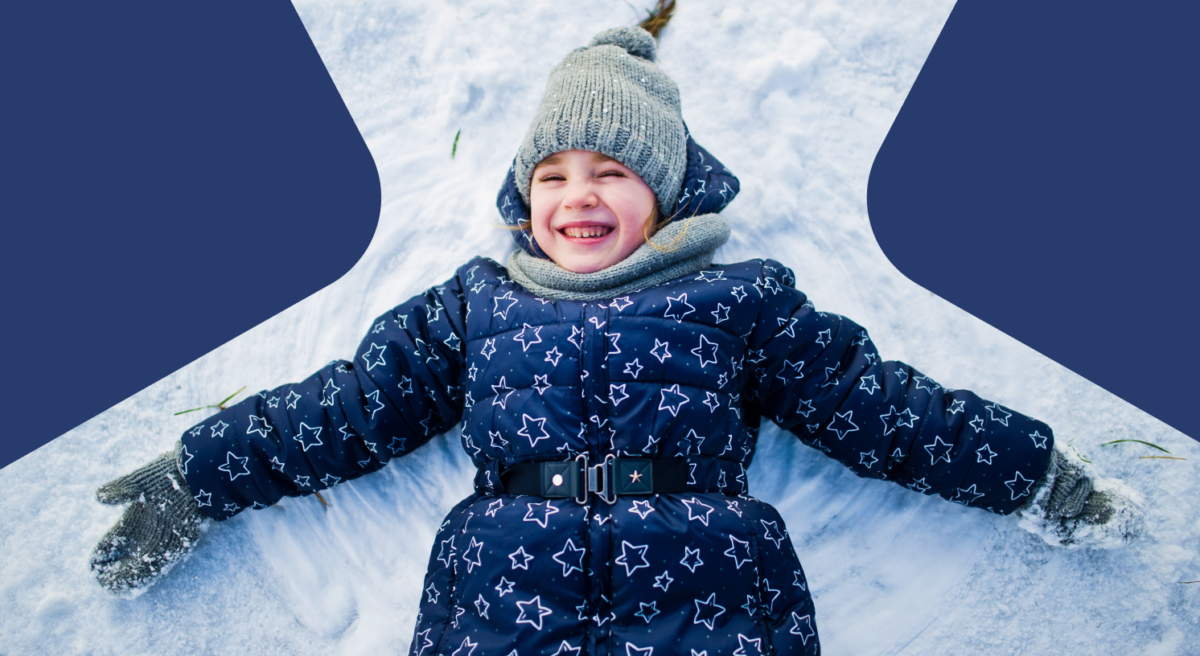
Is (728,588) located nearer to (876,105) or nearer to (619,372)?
(619,372)

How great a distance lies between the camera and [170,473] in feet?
6.37

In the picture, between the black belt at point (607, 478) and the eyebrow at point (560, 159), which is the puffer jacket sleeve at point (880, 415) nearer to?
the black belt at point (607, 478)

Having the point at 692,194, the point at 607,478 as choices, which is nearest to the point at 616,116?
the point at 692,194

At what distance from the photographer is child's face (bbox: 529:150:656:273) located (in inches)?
71.2

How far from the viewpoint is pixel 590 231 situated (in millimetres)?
1829

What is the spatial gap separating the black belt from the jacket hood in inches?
21.7

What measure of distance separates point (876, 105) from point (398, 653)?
2001mm

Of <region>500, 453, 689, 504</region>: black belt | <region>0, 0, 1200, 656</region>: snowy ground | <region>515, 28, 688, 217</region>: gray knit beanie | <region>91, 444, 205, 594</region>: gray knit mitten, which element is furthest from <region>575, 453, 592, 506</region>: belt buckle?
<region>91, 444, 205, 594</region>: gray knit mitten

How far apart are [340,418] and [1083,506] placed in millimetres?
1815

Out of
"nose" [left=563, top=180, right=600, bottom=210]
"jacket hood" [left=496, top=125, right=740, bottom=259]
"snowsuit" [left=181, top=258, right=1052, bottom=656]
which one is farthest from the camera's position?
"jacket hood" [left=496, top=125, right=740, bottom=259]

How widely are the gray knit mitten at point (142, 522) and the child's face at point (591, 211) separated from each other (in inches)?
43.7

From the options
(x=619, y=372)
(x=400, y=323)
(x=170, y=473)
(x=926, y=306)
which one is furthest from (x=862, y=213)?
(x=170, y=473)

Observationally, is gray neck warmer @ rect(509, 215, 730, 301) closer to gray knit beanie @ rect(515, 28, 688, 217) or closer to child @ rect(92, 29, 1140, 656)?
child @ rect(92, 29, 1140, 656)

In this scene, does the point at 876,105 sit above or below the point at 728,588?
above
